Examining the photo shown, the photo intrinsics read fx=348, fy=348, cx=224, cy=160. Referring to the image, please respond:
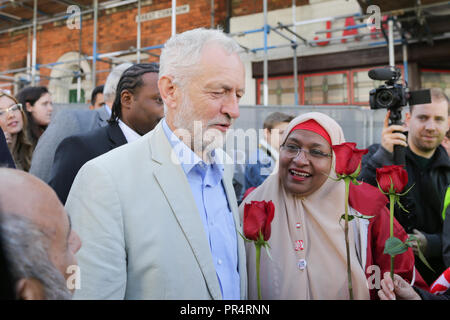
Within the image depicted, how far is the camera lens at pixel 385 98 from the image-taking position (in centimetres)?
193

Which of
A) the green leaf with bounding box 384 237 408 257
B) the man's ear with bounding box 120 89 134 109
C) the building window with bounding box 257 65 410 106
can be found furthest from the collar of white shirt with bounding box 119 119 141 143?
the building window with bounding box 257 65 410 106

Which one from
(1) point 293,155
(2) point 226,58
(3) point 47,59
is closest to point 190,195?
(2) point 226,58

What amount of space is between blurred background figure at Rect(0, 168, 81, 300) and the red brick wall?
25.6 ft

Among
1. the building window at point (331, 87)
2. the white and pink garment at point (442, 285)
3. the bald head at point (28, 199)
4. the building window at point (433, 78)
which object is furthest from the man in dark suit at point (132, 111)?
the building window at point (433, 78)

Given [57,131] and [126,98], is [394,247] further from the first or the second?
[57,131]

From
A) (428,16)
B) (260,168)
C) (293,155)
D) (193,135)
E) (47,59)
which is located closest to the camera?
(193,135)

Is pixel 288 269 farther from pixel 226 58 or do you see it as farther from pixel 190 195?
pixel 226 58

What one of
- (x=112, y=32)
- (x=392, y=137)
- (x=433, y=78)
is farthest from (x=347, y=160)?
(x=112, y=32)

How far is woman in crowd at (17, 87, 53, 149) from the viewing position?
127 inches

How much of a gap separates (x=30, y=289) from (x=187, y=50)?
0.91 meters

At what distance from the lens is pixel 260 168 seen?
A: 3.55m

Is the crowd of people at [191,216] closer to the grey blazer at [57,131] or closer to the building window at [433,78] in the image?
the grey blazer at [57,131]

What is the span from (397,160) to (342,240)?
2.41 feet
